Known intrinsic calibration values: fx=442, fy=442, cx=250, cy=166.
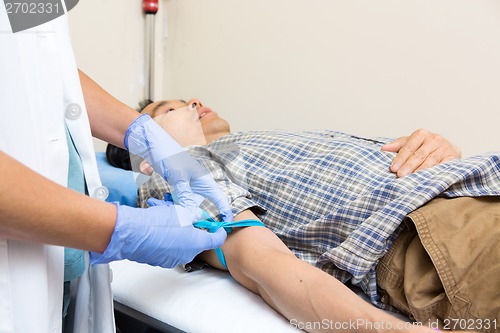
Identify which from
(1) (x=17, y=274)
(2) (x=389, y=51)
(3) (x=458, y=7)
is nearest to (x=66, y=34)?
(1) (x=17, y=274)

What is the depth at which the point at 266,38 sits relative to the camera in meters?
2.07

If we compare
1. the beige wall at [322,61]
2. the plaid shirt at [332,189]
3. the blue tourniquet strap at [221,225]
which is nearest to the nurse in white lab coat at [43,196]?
the blue tourniquet strap at [221,225]

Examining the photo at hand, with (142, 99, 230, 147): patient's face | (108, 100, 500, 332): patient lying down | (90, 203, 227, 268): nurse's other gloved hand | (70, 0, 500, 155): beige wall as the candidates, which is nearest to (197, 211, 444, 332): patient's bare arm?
(108, 100, 500, 332): patient lying down

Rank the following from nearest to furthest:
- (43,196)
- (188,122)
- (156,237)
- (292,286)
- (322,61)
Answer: (43,196) → (156,237) → (292,286) → (188,122) → (322,61)

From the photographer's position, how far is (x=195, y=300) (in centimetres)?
102

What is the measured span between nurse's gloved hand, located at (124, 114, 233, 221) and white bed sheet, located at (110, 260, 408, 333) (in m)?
0.18

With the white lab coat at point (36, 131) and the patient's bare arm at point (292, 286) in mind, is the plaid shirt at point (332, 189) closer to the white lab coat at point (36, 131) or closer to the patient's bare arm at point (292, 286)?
the patient's bare arm at point (292, 286)

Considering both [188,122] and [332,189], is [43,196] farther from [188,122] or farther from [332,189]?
[188,122]

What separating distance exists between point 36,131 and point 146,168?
0.52 meters

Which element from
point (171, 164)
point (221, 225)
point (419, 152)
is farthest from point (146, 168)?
point (419, 152)

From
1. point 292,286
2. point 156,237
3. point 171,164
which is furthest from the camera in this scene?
point 171,164

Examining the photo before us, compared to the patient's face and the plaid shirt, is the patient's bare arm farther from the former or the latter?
the patient's face

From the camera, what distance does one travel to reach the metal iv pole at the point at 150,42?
2197 millimetres

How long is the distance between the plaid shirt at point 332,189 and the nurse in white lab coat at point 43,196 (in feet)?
1.29
